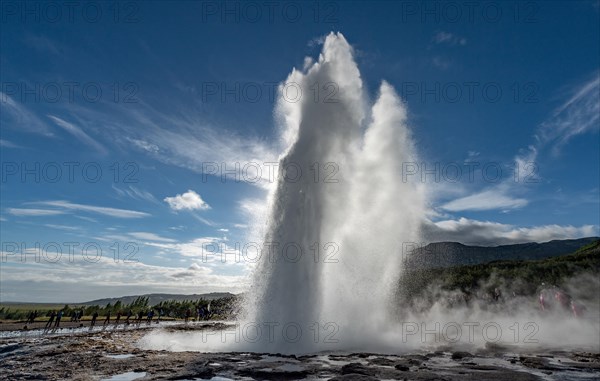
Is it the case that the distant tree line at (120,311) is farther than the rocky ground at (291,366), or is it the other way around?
the distant tree line at (120,311)

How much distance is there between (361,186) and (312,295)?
10.7 meters

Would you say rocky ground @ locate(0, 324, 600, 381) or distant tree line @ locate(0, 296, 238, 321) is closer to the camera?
rocky ground @ locate(0, 324, 600, 381)

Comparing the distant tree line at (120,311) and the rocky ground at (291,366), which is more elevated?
the rocky ground at (291,366)

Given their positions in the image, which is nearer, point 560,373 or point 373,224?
point 560,373

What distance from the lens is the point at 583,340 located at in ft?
75.5

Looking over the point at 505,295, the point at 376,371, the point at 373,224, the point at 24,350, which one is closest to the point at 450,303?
the point at 505,295

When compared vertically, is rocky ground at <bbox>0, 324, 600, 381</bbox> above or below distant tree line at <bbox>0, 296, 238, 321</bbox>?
above

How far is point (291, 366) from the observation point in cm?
1344

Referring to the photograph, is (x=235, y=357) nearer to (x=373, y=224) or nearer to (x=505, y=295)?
(x=373, y=224)

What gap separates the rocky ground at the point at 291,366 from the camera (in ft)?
39.8

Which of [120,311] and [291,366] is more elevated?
[291,366]

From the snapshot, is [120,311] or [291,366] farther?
[120,311]

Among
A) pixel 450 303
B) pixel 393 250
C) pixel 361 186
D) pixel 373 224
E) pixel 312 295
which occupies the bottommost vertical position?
pixel 450 303

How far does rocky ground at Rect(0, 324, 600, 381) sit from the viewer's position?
12141 mm
